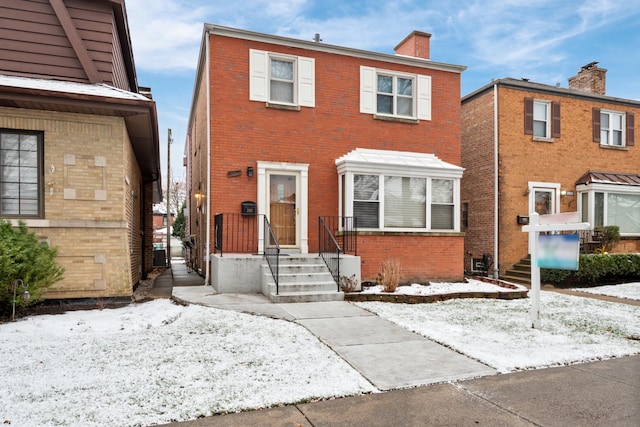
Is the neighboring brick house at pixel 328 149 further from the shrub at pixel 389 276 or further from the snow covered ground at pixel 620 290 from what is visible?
the snow covered ground at pixel 620 290

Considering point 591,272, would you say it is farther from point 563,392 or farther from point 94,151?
point 94,151

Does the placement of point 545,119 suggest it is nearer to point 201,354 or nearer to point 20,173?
point 201,354

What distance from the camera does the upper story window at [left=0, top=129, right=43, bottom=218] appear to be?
24.1 feet

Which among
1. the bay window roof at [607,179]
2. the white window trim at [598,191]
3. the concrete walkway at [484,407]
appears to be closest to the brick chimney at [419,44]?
the bay window roof at [607,179]

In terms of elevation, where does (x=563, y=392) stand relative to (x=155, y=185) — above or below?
below

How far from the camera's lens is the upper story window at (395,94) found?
11469 millimetres

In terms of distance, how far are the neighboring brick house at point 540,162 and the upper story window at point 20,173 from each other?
12.4 metres

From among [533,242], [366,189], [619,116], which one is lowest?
[533,242]

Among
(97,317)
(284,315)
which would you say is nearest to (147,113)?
(97,317)

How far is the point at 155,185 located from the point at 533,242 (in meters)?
15.0

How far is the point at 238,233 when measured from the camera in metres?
10.2

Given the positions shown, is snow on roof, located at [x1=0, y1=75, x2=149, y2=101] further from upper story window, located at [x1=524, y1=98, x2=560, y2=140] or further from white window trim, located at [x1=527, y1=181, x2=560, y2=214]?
upper story window, located at [x1=524, y1=98, x2=560, y2=140]

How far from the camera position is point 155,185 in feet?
57.0

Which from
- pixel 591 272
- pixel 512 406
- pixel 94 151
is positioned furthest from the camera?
pixel 591 272
